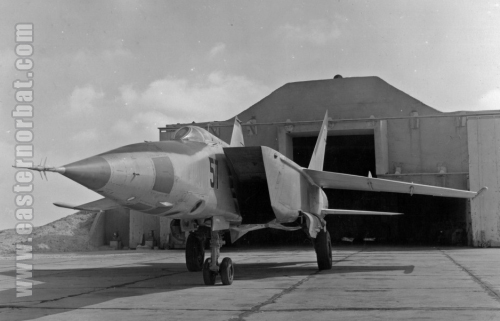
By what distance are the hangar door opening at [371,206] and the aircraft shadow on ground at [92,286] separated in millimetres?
17297

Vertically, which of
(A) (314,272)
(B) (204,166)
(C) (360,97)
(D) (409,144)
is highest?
(C) (360,97)

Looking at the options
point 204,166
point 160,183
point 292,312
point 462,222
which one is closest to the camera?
point 292,312

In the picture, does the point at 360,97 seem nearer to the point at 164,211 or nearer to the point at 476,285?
the point at 476,285

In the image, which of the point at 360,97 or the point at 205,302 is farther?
the point at 360,97

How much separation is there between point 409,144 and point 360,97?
293 cm

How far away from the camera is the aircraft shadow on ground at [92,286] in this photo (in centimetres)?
630

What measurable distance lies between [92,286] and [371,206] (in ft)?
90.4

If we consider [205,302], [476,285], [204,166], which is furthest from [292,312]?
[476,285]

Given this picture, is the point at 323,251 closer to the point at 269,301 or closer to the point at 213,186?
the point at 213,186

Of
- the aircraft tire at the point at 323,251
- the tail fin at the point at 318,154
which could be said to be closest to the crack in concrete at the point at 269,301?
the aircraft tire at the point at 323,251

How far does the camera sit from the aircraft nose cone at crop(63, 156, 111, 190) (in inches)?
200

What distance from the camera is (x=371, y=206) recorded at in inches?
1342

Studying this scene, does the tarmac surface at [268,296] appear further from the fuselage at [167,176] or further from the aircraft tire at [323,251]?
the fuselage at [167,176]

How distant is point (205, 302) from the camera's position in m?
6.57
